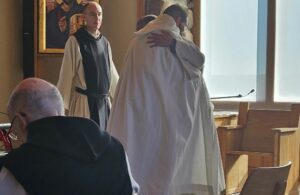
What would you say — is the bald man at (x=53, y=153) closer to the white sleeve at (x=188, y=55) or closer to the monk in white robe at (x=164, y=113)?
the monk in white robe at (x=164, y=113)

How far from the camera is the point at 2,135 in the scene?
2.60 m

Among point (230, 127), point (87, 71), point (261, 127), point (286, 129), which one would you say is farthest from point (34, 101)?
point (261, 127)

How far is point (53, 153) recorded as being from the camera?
160cm

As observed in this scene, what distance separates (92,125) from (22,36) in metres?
4.16

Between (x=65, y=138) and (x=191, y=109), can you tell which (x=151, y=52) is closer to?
(x=191, y=109)

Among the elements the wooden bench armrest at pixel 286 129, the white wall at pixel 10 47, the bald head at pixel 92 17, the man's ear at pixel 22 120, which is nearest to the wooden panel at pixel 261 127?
the wooden bench armrest at pixel 286 129

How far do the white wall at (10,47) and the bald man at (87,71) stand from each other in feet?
4.10

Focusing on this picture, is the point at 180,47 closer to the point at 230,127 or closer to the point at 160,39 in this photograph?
Answer: the point at 160,39

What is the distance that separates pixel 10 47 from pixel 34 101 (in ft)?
13.6

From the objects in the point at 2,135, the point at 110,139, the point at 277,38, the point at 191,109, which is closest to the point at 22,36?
the point at 277,38

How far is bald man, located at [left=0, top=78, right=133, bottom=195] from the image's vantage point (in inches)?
61.9

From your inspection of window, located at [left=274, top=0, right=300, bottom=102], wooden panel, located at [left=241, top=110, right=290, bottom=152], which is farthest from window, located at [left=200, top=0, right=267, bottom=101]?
wooden panel, located at [left=241, top=110, right=290, bottom=152]

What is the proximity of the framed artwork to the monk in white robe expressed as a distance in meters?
2.21

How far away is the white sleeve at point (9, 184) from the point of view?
1.55 meters
